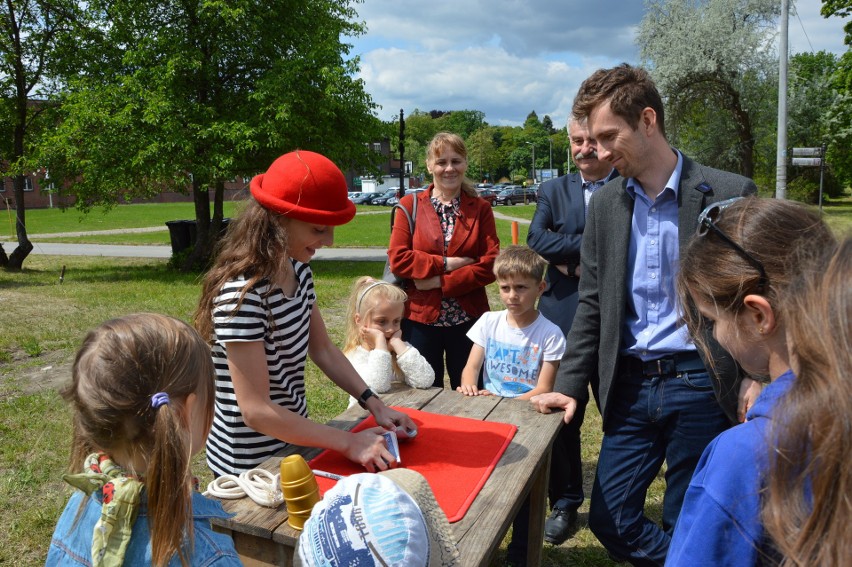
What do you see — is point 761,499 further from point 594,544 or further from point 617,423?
point 594,544

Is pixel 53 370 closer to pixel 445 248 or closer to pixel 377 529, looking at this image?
pixel 445 248

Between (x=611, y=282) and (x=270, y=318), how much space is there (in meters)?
1.35

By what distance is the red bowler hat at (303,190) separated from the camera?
212 cm

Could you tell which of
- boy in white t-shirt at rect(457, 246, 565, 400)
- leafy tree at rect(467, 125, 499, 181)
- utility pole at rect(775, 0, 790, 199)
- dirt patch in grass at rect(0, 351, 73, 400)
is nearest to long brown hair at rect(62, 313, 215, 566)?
boy in white t-shirt at rect(457, 246, 565, 400)

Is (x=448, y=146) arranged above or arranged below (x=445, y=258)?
above

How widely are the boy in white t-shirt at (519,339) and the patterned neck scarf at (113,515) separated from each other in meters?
2.26

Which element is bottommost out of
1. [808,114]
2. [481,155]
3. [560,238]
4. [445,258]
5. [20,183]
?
[445,258]

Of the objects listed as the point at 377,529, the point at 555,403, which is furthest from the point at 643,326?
the point at 377,529

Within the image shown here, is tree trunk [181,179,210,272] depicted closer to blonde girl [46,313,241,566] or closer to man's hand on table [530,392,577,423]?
man's hand on table [530,392,577,423]

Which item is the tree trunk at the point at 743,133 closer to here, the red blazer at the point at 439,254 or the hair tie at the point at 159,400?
the red blazer at the point at 439,254

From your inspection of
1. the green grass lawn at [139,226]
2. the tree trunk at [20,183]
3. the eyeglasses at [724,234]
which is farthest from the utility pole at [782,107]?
the tree trunk at [20,183]

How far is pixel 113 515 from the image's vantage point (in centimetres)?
131

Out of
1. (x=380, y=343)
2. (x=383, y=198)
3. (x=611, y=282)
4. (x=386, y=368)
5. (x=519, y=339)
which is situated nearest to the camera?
(x=611, y=282)

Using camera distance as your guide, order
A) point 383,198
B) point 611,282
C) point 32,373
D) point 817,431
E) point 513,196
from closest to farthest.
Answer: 1. point 817,431
2. point 611,282
3. point 32,373
4. point 513,196
5. point 383,198
